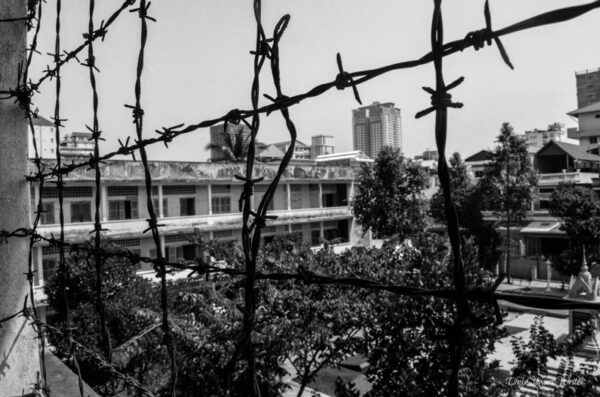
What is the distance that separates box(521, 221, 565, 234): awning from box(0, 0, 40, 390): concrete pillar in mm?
22075

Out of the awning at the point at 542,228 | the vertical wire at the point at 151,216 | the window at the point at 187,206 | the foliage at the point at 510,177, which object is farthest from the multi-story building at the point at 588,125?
the vertical wire at the point at 151,216

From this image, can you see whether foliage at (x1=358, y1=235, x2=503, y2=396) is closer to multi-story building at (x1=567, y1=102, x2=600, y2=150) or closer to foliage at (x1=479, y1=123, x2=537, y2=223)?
foliage at (x1=479, y1=123, x2=537, y2=223)

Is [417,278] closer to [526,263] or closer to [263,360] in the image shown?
[263,360]

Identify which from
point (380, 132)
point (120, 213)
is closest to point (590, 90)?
point (380, 132)

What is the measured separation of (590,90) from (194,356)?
4177 centimetres

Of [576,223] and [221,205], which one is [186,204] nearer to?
[221,205]

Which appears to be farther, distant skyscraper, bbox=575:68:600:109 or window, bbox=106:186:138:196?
distant skyscraper, bbox=575:68:600:109

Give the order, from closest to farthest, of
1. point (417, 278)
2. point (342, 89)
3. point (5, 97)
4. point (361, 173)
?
point (342, 89) < point (5, 97) < point (417, 278) < point (361, 173)

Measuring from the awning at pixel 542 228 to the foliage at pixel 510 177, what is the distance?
1814 mm

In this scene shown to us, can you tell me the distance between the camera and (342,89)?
0.88 metres

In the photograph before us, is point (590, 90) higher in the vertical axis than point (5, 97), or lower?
higher

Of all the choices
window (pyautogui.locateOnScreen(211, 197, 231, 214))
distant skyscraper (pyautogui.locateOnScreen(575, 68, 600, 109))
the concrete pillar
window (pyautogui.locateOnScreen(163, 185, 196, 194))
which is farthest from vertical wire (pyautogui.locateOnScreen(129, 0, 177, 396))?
distant skyscraper (pyautogui.locateOnScreen(575, 68, 600, 109))

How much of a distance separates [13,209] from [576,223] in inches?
746

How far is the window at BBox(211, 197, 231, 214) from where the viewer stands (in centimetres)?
1769
